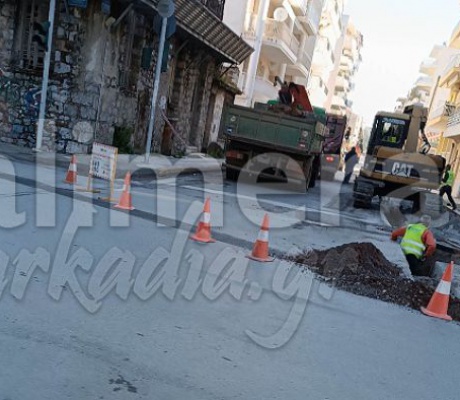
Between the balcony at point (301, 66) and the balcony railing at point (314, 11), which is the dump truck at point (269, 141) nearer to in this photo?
the balcony at point (301, 66)

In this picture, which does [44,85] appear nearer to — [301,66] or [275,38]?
[275,38]

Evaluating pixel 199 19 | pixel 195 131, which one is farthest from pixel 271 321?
pixel 195 131

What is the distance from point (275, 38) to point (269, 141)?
1875 cm

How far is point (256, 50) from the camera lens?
3077 centimetres

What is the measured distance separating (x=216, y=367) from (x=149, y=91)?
48.2 ft

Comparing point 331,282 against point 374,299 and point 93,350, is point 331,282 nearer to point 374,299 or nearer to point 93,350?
point 374,299

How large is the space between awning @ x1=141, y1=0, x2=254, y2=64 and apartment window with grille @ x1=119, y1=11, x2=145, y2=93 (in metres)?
1.00

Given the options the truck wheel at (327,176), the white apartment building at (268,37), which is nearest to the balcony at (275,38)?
the white apartment building at (268,37)

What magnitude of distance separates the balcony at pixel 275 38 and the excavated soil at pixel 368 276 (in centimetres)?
2546

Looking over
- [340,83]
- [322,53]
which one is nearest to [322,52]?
[322,53]

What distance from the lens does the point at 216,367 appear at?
348cm

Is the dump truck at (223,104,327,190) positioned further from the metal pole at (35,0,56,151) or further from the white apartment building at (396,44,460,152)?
the white apartment building at (396,44,460,152)

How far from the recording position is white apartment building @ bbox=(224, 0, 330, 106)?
30.0 metres

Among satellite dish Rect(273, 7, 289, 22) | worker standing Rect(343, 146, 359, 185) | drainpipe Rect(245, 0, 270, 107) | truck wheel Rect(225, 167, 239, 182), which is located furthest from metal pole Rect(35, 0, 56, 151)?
satellite dish Rect(273, 7, 289, 22)
